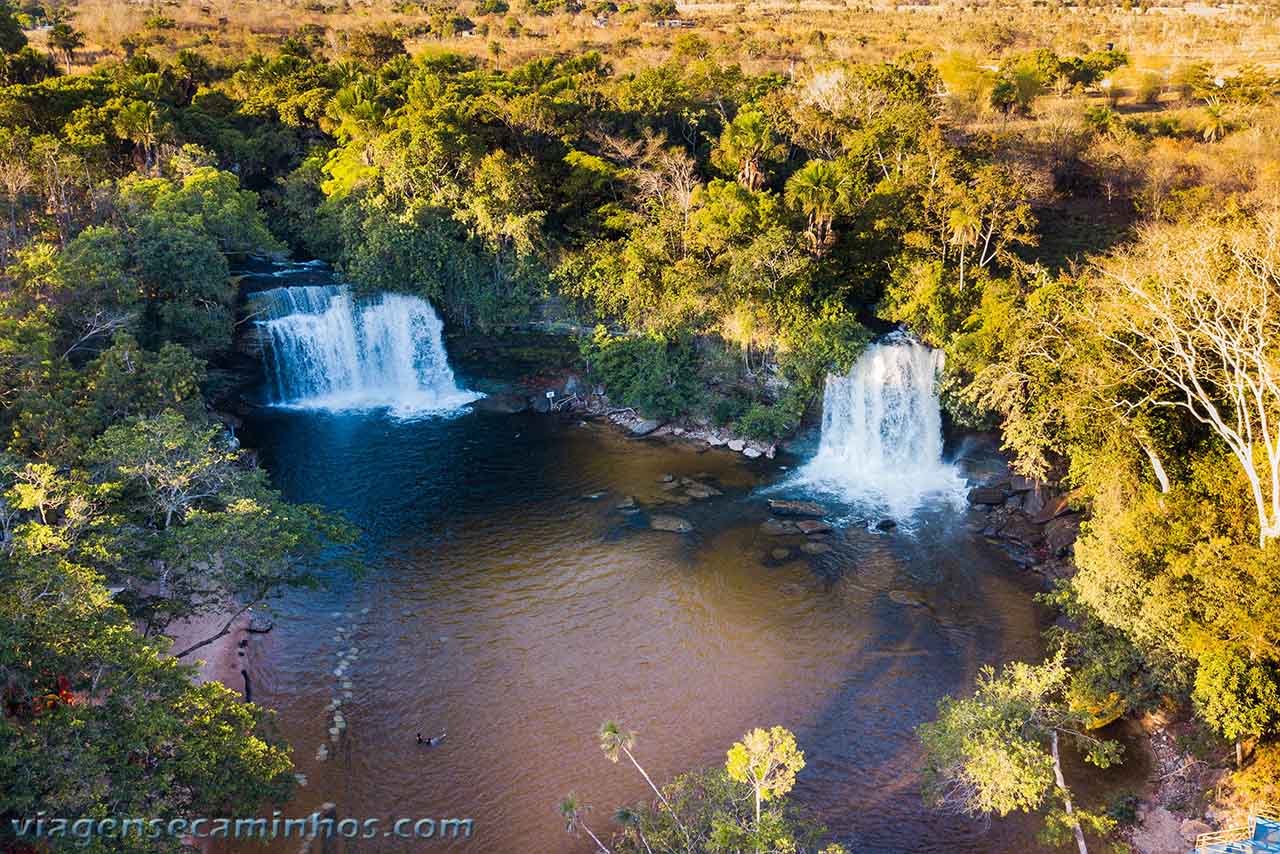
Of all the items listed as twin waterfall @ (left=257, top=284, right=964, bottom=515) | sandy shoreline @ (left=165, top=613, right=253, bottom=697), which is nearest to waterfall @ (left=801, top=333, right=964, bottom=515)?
twin waterfall @ (left=257, top=284, right=964, bottom=515)

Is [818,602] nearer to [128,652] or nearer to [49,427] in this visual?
[128,652]

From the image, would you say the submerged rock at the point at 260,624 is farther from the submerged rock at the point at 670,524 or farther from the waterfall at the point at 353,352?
the waterfall at the point at 353,352

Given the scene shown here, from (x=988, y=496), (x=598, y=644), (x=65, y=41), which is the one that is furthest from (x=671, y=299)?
(x=65, y=41)

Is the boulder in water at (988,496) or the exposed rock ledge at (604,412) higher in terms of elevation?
the exposed rock ledge at (604,412)

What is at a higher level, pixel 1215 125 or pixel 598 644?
pixel 1215 125

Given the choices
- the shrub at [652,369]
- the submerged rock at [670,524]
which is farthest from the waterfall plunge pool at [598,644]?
the shrub at [652,369]

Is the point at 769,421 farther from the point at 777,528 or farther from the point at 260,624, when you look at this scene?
the point at 260,624
